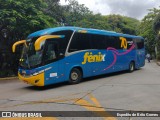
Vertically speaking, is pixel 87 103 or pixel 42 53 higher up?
pixel 42 53

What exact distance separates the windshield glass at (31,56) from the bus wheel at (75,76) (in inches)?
91.1

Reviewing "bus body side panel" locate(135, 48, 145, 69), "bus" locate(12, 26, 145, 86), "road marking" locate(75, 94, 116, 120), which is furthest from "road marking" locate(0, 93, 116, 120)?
"bus body side panel" locate(135, 48, 145, 69)

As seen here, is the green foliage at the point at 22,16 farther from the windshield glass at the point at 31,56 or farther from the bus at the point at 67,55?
the windshield glass at the point at 31,56

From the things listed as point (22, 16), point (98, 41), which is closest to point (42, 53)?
point (98, 41)

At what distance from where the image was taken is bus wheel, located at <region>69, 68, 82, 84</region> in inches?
496

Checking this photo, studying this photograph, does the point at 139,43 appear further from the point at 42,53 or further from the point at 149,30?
the point at 149,30

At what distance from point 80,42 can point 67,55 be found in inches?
52.9

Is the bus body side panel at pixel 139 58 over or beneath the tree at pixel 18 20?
beneath

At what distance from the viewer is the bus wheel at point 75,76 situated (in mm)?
12605

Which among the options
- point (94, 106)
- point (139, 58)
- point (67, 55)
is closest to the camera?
point (94, 106)

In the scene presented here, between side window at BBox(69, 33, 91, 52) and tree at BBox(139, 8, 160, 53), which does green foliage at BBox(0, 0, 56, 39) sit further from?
tree at BBox(139, 8, 160, 53)

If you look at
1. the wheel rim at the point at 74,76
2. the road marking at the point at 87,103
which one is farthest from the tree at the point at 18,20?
the road marking at the point at 87,103

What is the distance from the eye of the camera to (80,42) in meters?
13.1

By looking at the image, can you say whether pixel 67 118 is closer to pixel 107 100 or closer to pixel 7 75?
pixel 107 100
